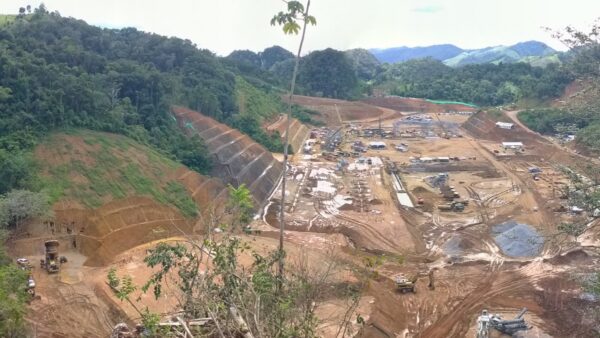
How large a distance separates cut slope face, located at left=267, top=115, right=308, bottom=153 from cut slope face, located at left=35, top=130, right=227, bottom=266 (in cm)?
2663

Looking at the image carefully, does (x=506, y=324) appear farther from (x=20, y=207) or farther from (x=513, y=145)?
(x=513, y=145)

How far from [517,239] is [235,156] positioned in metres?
24.3

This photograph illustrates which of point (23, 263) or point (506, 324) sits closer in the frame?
point (506, 324)

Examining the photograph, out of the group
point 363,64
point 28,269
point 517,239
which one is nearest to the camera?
point 28,269

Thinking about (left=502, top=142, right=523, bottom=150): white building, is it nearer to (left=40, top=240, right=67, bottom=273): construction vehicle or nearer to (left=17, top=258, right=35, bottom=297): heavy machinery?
Answer: (left=40, top=240, right=67, bottom=273): construction vehicle

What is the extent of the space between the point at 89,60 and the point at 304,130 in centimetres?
3436

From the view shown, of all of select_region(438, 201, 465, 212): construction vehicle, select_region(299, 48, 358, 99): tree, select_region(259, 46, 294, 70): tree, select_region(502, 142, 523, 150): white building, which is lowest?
select_region(438, 201, 465, 212): construction vehicle

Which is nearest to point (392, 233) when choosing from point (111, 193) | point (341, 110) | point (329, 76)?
point (111, 193)

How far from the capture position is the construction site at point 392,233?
2309 centimetres

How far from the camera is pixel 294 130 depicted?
232 feet

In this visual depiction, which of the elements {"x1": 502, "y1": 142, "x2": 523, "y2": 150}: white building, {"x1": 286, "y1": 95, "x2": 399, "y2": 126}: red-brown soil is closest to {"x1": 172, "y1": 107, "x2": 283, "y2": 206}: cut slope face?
{"x1": 502, "y1": 142, "x2": 523, "y2": 150}: white building

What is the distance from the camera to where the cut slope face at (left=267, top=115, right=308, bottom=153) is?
64750mm

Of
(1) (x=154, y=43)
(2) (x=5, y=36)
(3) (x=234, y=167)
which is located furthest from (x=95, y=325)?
(1) (x=154, y=43)

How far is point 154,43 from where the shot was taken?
6397cm
